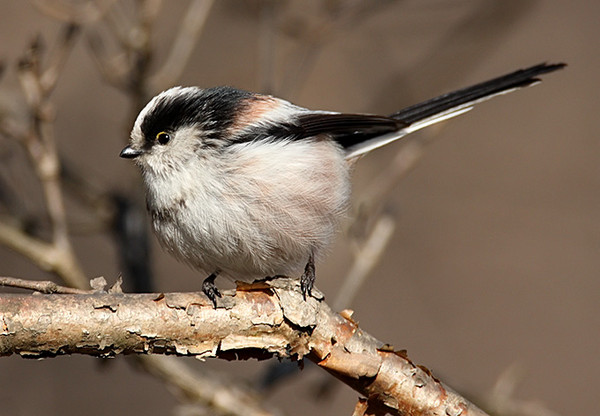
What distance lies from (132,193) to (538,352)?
312 cm

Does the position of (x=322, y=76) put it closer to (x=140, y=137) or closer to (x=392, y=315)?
(x=392, y=315)

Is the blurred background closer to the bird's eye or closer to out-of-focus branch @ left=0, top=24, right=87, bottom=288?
out-of-focus branch @ left=0, top=24, right=87, bottom=288

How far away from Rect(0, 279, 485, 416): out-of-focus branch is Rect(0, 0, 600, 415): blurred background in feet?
6.82

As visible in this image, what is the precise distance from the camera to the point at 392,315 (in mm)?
5383

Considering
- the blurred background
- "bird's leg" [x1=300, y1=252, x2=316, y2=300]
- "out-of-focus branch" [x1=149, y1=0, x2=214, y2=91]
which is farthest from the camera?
the blurred background

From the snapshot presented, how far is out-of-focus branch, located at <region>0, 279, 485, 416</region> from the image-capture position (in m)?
Answer: 1.91

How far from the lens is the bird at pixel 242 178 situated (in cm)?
283

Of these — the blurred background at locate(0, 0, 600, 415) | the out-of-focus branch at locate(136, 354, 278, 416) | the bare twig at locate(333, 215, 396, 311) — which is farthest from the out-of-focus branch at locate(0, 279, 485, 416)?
the blurred background at locate(0, 0, 600, 415)

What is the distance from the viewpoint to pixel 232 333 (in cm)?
217

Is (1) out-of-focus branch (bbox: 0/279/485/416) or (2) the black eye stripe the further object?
(2) the black eye stripe

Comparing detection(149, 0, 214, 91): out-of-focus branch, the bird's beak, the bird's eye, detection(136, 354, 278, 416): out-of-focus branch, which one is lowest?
detection(136, 354, 278, 416): out-of-focus branch

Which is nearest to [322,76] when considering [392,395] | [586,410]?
[586,410]

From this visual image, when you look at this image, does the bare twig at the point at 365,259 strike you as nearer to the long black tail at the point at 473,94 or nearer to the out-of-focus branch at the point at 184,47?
the long black tail at the point at 473,94

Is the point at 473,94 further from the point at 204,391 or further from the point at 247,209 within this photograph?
the point at 204,391
